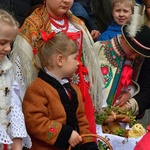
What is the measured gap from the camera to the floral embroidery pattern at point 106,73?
12.5 ft

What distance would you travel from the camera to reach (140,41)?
12.3 feet

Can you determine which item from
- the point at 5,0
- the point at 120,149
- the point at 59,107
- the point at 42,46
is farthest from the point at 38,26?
the point at 120,149

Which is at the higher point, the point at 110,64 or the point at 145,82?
the point at 110,64

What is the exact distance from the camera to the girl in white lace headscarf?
2.73 metres

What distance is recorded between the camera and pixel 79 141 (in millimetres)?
3047

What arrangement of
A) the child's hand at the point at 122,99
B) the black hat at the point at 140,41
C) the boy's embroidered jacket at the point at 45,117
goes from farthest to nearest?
the child's hand at the point at 122,99
the black hat at the point at 140,41
the boy's embroidered jacket at the point at 45,117

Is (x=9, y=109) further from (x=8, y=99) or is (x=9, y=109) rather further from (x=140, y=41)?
(x=140, y=41)

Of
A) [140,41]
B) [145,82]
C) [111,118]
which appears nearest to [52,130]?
[111,118]

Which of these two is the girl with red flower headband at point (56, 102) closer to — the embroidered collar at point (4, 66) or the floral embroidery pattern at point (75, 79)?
the floral embroidery pattern at point (75, 79)

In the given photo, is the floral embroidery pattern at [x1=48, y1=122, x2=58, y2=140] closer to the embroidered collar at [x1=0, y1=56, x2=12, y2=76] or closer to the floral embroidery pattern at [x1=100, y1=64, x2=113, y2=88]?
the embroidered collar at [x1=0, y1=56, x2=12, y2=76]

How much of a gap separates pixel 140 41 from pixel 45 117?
1180 mm

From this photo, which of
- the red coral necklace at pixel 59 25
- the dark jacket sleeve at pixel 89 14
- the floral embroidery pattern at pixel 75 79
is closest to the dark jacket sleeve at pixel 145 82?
the dark jacket sleeve at pixel 89 14

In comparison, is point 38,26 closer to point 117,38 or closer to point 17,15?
point 17,15

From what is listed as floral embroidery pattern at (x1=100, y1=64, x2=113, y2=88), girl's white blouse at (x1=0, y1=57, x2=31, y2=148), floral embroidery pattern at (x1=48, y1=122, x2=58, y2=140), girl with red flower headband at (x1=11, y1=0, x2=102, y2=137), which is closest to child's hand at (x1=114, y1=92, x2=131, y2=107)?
floral embroidery pattern at (x1=100, y1=64, x2=113, y2=88)
